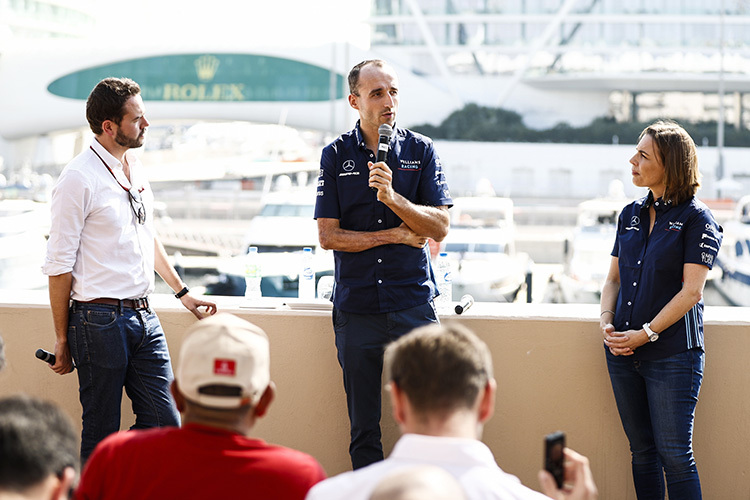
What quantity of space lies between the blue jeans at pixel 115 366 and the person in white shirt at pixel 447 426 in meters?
1.56

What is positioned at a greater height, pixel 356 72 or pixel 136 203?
pixel 356 72

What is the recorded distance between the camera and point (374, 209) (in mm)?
2975

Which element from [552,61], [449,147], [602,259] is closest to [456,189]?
[449,147]

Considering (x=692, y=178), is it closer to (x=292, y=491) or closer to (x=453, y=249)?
(x=292, y=491)

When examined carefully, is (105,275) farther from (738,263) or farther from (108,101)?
(738,263)

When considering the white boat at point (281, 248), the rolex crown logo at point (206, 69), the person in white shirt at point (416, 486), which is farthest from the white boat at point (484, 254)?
the rolex crown logo at point (206, 69)

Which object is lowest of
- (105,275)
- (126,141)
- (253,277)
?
(253,277)

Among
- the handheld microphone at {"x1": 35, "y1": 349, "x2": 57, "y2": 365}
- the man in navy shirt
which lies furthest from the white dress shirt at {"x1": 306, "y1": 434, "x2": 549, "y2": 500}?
the handheld microphone at {"x1": 35, "y1": 349, "x2": 57, "y2": 365}

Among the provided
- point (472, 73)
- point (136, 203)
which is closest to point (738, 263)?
point (136, 203)

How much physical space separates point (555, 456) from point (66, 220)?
1957 mm

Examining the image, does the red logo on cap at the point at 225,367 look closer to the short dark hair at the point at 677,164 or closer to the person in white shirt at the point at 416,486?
the person in white shirt at the point at 416,486

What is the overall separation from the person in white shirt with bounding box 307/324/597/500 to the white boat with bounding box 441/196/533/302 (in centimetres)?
1127

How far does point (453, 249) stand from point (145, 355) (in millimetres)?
14035

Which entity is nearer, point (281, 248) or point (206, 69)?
point (281, 248)
